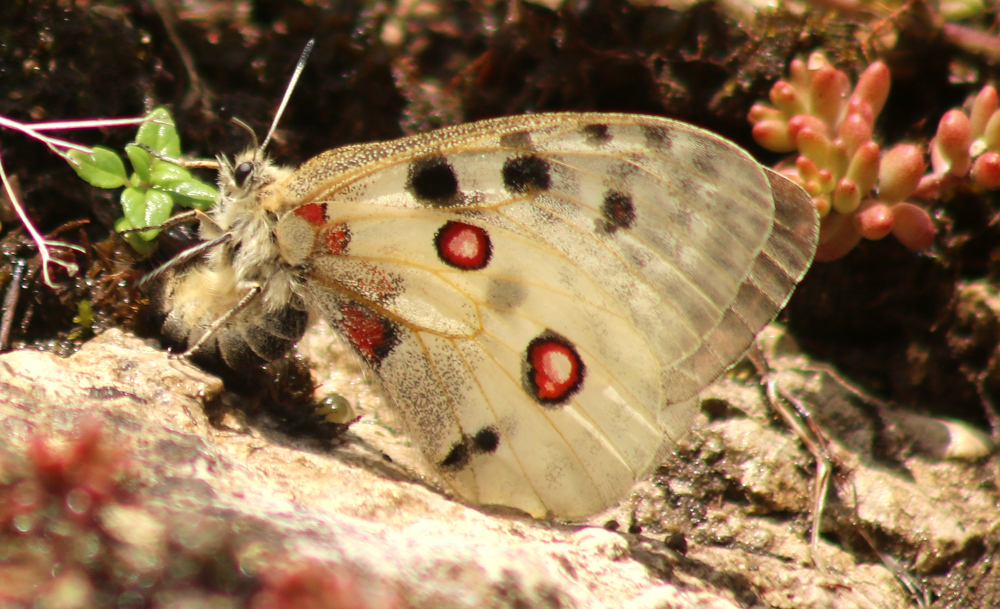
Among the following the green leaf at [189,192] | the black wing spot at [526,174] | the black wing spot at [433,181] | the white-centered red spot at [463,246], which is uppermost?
the black wing spot at [526,174]

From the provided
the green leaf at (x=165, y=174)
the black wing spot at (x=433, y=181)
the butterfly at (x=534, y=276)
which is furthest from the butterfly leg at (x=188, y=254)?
the black wing spot at (x=433, y=181)

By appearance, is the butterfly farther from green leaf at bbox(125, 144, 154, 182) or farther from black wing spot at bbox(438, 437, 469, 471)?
green leaf at bbox(125, 144, 154, 182)

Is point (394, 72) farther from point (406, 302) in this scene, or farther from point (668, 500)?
point (668, 500)

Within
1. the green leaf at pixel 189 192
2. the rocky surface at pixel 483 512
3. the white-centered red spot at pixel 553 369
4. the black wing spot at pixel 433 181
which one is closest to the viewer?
the rocky surface at pixel 483 512

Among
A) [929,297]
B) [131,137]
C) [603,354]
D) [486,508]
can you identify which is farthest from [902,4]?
[131,137]

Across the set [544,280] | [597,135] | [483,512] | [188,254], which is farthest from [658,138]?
[188,254]

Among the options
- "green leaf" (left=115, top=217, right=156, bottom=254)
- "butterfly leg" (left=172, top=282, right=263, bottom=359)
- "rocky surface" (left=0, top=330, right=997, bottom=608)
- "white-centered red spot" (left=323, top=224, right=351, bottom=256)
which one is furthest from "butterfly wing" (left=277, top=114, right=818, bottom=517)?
"green leaf" (left=115, top=217, right=156, bottom=254)

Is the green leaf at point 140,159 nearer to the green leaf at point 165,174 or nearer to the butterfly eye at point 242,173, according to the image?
the green leaf at point 165,174

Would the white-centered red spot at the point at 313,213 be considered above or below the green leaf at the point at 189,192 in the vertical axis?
above
